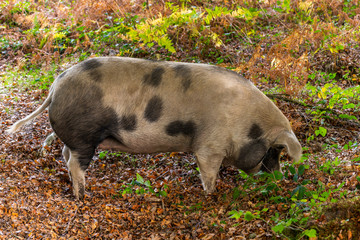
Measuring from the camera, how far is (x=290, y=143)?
446 centimetres

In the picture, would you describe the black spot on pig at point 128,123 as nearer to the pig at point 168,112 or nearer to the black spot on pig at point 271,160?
the pig at point 168,112

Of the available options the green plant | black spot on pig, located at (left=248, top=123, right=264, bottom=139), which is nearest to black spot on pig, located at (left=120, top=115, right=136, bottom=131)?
the green plant

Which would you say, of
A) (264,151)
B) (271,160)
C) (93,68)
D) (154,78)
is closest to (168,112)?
(154,78)

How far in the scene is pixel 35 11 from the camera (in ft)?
37.6

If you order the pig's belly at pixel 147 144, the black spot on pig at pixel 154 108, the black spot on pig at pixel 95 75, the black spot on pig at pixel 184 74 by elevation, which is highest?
the black spot on pig at pixel 95 75

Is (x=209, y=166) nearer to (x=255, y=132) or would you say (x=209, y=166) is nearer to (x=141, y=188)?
(x=255, y=132)

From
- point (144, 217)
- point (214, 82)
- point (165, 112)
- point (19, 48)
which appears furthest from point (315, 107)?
point (19, 48)

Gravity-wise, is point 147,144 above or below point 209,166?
above

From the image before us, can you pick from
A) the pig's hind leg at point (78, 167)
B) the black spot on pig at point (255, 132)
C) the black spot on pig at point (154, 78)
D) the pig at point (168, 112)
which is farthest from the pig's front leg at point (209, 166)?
the pig's hind leg at point (78, 167)

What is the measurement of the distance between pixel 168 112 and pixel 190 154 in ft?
5.21

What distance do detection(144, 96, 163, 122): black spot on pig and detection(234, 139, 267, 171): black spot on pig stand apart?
109 centimetres

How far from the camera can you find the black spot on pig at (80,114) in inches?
178

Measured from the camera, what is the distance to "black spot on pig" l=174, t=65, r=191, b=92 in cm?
461

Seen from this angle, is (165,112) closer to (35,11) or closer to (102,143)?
(102,143)
